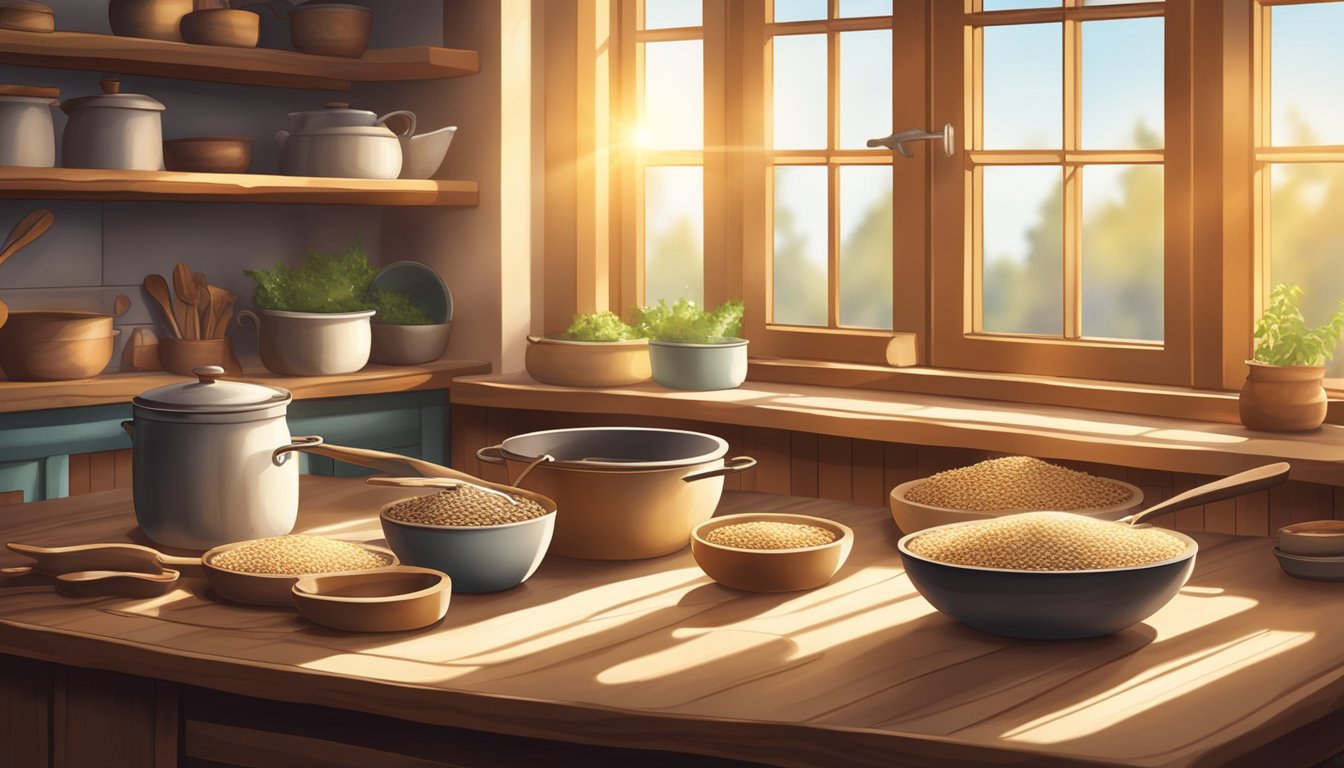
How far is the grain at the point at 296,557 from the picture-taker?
1610 mm

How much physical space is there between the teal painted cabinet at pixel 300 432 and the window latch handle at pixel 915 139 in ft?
3.88

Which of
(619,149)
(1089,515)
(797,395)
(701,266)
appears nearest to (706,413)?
(797,395)

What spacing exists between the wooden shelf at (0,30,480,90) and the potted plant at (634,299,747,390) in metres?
0.84

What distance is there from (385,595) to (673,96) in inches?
80.6

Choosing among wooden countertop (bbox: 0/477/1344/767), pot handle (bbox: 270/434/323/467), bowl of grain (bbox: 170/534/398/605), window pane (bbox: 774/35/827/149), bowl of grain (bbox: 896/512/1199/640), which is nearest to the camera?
wooden countertop (bbox: 0/477/1344/767)

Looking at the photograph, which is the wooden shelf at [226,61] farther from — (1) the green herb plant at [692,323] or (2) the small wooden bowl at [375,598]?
(2) the small wooden bowl at [375,598]

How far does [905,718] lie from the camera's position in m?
1.22

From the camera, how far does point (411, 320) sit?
3.29 metres

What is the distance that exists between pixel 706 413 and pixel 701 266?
599 mm

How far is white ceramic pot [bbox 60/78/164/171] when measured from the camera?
2.82m

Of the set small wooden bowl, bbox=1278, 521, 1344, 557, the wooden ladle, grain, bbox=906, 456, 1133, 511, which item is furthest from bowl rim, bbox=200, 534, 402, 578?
small wooden bowl, bbox=1278, 521, 1344, 557

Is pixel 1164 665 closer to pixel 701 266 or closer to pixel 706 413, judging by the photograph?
pixel 706 413

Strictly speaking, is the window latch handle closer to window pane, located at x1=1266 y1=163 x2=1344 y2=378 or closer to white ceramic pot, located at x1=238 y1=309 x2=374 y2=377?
window pane, located at x1=1266 y1=163 x2=1344 y2=378

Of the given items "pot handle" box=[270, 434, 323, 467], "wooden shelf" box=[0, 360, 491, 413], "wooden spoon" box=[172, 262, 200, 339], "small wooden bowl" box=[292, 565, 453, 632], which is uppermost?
"wooden spoon" box=[172, 262, 200, 339]
